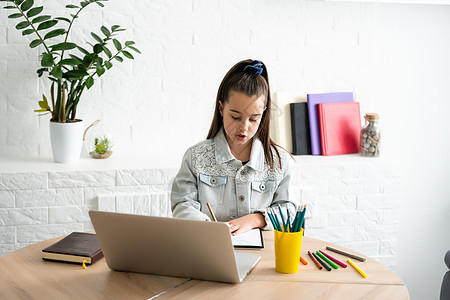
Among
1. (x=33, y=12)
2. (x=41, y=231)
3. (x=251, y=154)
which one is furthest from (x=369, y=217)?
(x=33, y=12)

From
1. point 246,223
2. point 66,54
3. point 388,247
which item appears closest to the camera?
point 246,223

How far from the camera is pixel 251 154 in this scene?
2.00 meters

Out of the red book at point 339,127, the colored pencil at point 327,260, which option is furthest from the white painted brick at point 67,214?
the colored pencil at point 327,260

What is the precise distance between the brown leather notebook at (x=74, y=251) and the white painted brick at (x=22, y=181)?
1.02 meters

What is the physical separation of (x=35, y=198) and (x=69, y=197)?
6.1 inches

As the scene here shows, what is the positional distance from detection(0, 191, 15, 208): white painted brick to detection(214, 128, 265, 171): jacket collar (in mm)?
1147

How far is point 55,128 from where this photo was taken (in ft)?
8.75

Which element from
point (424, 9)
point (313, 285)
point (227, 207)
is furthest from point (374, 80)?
point (313, 285)

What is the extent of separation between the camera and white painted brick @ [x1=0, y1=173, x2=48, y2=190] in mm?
2582

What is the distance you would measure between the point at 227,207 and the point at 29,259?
0.72m

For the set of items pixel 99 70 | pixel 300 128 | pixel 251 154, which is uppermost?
pixel 99 70

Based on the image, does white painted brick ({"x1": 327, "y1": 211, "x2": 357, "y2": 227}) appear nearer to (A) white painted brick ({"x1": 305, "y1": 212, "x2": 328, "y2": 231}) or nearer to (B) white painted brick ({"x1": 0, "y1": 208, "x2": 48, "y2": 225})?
(A) white painted brick ({"x1": 305, "y1": 212, "x2": 328, "y2": 231})

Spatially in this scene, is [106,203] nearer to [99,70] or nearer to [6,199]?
[6,199]

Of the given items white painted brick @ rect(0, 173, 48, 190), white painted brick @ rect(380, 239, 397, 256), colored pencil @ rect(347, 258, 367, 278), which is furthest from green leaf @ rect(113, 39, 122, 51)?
white painted brick @ rect(380, 239, 397, 256)
